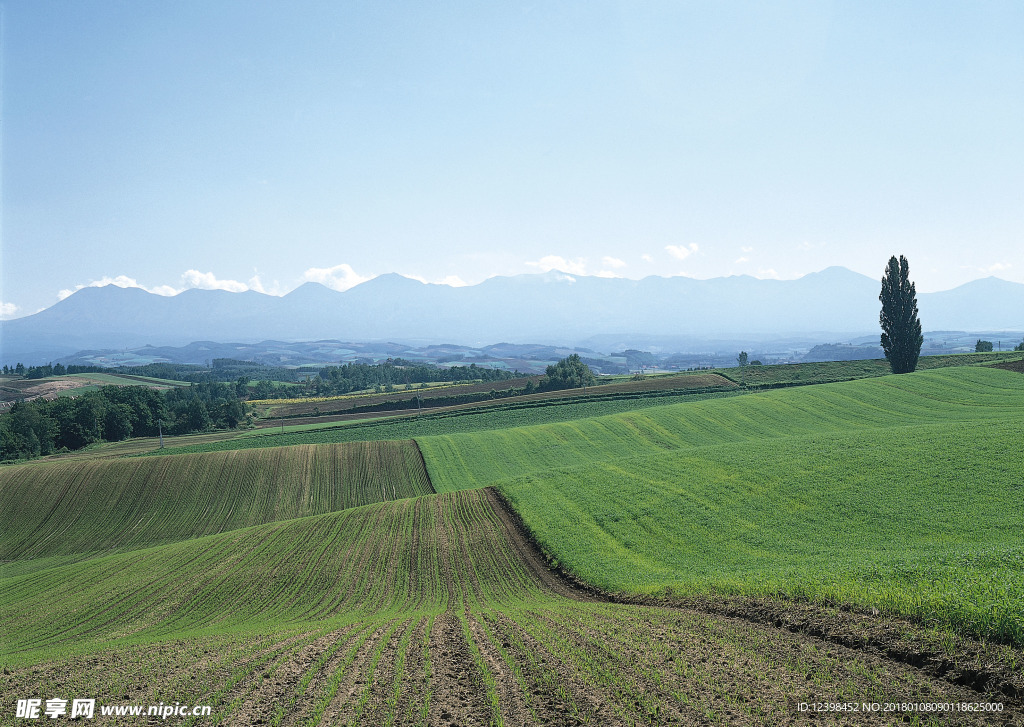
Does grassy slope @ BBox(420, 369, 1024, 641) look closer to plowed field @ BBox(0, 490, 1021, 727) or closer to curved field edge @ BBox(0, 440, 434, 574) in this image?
plowed field @ BBox(0, 490, 1021, 727)

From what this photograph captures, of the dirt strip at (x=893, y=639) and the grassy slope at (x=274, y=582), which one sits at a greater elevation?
the dirt strip at (x=893, y=639)

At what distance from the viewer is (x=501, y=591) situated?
25.1 meters

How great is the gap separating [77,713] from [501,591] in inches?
638

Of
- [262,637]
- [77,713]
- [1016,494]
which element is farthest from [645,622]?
[1016,494]

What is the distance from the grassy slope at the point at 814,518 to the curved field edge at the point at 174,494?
8411 millimetres

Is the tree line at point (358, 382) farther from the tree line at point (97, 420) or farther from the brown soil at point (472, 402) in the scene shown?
the tree line at point (97, 420)

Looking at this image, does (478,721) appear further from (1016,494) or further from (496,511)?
(1016,494)

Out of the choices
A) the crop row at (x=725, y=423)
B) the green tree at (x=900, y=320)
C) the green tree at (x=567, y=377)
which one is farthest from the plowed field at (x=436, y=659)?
the green tree at (x=567, y=377)

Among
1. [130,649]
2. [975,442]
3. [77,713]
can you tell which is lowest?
[130,649]

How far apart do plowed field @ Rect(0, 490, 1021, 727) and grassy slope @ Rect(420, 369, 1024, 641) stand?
8.99ft

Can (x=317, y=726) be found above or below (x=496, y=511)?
above

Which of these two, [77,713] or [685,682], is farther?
[685,682]

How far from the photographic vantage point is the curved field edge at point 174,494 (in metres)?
42.7

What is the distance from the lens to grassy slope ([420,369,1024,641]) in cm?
1644
